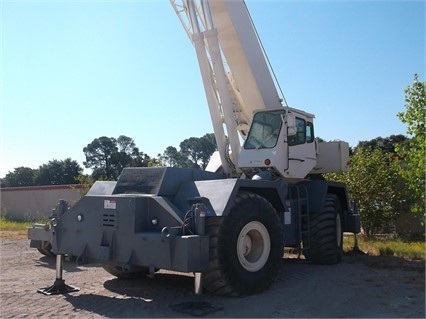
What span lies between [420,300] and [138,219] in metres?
4.08

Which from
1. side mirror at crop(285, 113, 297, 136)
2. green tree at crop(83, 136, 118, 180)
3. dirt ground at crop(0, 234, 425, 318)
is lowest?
dirt ground at crop(0, 234, 425, 318)

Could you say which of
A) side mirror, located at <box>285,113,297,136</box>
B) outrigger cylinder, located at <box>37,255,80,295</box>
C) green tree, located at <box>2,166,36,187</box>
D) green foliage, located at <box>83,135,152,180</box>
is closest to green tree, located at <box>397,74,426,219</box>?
side mirror, located at <box>285,113,297,136</box>

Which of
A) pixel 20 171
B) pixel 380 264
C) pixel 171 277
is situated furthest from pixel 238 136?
pixel 20 171

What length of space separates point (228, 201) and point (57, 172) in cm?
7254

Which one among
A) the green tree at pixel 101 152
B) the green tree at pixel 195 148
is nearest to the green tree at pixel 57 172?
the green tree at pixel 101 152

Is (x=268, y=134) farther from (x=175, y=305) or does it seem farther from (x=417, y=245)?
(x=417, y=245)

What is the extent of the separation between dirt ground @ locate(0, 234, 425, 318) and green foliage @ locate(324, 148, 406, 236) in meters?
5.81

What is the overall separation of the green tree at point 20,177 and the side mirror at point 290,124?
2948 inches

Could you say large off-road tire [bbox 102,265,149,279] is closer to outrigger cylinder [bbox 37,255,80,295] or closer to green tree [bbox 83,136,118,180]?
outrigger cylinder [bbox 37,255,80,295]

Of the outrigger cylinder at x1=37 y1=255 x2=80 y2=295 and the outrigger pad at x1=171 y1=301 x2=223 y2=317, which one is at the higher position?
the outrigger cylinder at x1=37 y1=255 x2=80 y2=295

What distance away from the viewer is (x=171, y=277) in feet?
27.8

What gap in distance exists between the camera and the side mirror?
31.0 ft

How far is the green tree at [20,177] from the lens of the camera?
79.0 metres

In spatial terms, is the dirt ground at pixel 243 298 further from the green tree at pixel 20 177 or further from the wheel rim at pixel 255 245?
the green tree at pixel 20 177
